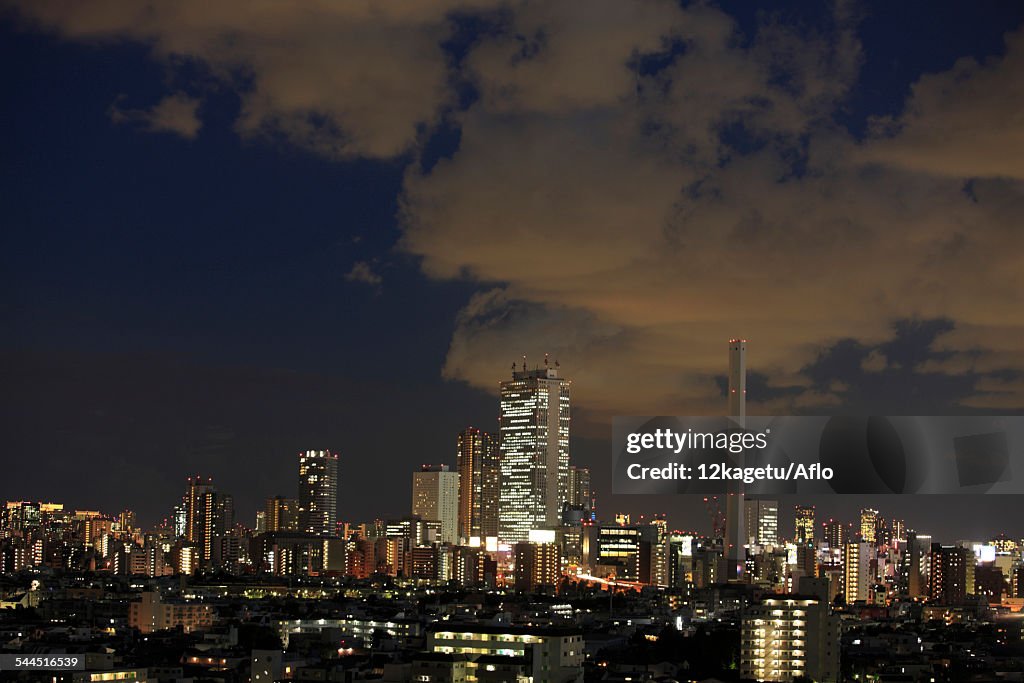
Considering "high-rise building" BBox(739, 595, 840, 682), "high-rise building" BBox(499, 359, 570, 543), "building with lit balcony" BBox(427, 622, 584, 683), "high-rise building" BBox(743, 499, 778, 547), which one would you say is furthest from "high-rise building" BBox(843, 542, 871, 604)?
"building with lit balcony" BBox(427, 622, 584, 683)

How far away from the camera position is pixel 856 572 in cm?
3092

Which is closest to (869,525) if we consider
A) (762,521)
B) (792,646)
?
(762,521)

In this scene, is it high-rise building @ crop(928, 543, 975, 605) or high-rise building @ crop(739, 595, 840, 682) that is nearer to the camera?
high-rise building @ crop(739, 595, 840, 682)

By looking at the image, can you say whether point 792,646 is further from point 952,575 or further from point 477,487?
point 477,487

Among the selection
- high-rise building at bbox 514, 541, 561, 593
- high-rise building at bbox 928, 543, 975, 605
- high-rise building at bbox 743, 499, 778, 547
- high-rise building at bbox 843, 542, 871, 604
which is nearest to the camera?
high-rise building at bbox 928, 543, 975, 605

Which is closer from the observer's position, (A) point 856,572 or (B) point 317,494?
(A) point 856,572

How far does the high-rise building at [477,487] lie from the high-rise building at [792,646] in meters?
28.8

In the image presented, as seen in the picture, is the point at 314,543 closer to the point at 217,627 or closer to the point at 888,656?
the point at 217,627

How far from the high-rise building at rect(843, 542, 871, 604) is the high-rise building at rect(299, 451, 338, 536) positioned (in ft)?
56.1

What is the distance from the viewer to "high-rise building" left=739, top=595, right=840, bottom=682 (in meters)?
12.2

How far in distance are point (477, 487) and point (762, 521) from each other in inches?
284

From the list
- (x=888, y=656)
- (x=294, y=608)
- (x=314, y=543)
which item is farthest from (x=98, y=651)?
(x=314, y=543)

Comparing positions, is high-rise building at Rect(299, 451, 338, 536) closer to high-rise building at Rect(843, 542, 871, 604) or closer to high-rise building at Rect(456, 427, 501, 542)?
high-rise building at Rect(456, 427, 501, 542)

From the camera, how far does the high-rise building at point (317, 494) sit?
44250mm
